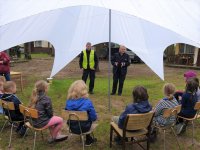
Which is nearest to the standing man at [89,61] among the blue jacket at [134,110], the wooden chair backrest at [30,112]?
the wooden chair backrest at [30,112]

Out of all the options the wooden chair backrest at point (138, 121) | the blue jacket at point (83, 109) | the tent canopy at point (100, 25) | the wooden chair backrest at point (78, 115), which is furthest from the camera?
the tent canopy at point (100, 25)

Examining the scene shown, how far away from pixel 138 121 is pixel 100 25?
15.2 ft

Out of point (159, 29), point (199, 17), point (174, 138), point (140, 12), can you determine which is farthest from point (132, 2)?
point (174, 138)

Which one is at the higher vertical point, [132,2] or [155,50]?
[132,2]

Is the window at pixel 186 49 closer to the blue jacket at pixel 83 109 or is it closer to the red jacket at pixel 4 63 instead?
the red jacket at pixel 4 63

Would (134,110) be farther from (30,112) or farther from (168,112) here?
(30,112)

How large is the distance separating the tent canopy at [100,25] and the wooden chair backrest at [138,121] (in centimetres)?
175

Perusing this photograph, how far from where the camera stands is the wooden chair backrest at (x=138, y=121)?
175 inches

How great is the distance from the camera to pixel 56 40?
8.16m

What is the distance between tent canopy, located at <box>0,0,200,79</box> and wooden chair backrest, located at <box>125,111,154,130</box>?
68.8 inches

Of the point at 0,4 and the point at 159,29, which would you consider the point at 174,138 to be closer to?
the point at 159,29

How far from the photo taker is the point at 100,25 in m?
8.58

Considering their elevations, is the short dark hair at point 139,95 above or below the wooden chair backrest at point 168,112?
above

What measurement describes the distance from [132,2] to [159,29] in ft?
7.53
